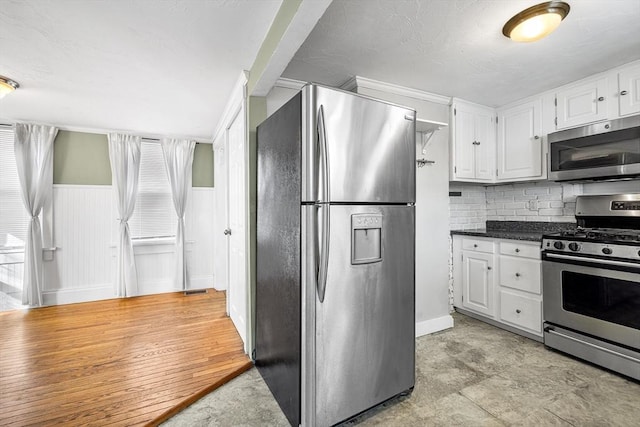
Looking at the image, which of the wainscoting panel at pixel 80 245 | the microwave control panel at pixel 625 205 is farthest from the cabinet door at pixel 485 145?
the wainscoting panel at pixel 80 245

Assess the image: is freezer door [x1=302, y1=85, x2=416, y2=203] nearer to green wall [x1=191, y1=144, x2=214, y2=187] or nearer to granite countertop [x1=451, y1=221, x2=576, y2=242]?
granite countertop [x1=451, y1=221, x2=576, y2=242]

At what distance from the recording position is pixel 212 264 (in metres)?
4.58

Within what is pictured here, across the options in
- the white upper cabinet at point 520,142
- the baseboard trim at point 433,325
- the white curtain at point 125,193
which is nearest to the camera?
the baseboard trim at point 433,325

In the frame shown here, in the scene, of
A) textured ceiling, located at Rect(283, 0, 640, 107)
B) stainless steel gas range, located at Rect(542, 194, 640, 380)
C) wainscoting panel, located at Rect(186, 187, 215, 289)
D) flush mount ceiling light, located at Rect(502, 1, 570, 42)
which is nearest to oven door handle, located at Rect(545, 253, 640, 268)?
stainless steel gas range, located at Rect(542, 194, 640, 380)

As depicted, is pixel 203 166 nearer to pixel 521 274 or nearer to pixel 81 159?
pixel 81 159

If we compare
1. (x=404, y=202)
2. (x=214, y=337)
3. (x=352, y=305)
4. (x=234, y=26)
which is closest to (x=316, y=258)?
(x=352, y=305)

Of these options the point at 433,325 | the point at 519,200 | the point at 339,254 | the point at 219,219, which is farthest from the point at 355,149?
the point at 219,219

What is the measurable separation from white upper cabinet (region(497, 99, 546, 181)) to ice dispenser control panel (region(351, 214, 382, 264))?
2.29 m

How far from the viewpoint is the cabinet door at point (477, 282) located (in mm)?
3066

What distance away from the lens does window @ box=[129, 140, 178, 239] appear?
4219 millimetres

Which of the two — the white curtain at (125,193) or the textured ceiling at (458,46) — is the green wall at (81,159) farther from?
the textured ceiling at (458,46)

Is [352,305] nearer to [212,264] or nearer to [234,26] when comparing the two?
[234,26]

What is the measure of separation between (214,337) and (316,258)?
6.03 feet

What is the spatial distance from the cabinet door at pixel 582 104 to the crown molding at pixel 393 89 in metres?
0.99
